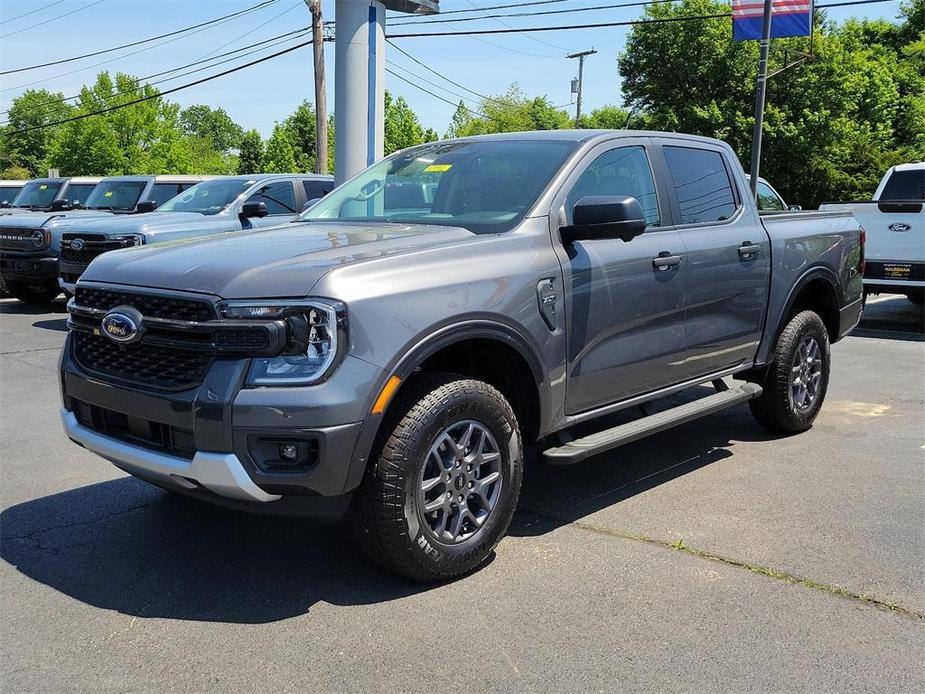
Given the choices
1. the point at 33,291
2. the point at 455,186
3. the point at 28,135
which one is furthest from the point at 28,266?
the point at 28,135

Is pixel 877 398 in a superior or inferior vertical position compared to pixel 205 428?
inferior

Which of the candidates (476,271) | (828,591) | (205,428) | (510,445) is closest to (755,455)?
(828,591)

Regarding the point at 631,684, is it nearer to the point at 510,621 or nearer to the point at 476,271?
the point at 510,621

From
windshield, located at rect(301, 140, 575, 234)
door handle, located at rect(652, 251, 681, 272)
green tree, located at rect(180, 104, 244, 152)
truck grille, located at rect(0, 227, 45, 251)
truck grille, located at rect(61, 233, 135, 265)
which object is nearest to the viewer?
windshield, located at rect(301, 140, 575, 234)

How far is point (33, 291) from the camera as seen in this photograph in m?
13.4

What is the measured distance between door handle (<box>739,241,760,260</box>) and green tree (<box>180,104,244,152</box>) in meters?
152

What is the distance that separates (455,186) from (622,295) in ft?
3.51

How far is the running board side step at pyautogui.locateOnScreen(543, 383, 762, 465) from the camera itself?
4.15m

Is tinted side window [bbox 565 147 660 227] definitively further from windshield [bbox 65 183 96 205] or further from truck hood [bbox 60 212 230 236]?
windshield [bbox 65 183 96 205]

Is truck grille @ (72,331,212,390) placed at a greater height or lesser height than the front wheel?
greater

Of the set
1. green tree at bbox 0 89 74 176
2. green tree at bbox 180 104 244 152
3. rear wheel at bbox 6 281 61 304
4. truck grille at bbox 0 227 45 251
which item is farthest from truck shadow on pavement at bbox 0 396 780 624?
green tree at bbox 180 104 244 152

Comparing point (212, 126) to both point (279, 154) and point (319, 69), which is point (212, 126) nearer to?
point (279, 154)

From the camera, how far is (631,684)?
9.78 ft

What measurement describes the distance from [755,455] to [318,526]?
2979 millimetres
